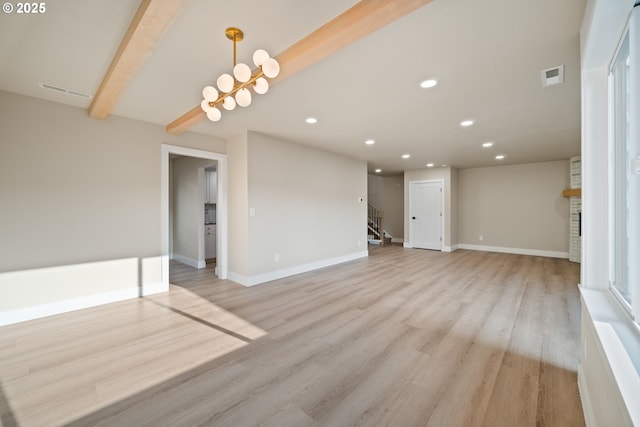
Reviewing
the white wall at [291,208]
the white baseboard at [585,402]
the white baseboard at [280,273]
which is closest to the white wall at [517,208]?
the white wall at [291,208]

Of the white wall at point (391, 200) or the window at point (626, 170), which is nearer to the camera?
the window at point (626, 170)

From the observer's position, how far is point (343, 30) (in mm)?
1733

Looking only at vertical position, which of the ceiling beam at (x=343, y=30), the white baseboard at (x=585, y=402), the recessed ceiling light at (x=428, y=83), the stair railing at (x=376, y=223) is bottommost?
the white baseboard at (x=585, y=402)

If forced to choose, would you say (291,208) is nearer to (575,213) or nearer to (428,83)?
(428,83)

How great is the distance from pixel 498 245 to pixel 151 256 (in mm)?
8656

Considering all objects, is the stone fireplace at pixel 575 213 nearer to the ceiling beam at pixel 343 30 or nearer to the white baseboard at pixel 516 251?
the white baseboard at pixel 516 251

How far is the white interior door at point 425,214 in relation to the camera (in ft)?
26.1

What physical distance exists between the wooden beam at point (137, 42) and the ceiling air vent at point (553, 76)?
316 cm

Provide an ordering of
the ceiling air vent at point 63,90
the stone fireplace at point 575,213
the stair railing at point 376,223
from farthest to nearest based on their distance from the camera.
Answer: the stair railing at point 376,223, the stone fireplace at point 575,213, the ceiling air vent at point 63,90

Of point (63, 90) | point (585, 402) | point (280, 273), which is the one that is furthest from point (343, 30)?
point (280, 273)

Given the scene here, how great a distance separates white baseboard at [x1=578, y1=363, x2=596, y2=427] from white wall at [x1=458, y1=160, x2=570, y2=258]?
21.6 ft

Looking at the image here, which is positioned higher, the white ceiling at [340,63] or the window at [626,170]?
the white ceiling at [340,63]

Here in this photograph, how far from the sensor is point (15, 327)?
110 inches

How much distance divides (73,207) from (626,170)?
520cm
